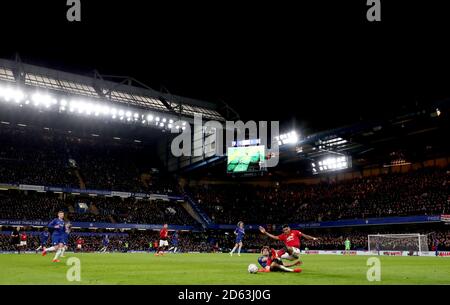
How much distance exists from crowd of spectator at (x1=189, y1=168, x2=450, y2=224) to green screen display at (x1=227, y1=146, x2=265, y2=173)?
16.5 m

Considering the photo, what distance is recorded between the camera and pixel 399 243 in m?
46.0

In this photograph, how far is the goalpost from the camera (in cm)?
4384

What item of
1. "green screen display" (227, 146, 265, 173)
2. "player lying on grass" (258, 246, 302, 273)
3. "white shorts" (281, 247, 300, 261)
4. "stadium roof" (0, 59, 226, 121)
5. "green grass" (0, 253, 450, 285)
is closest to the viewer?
"green grass" (0, 253, 450, 285)

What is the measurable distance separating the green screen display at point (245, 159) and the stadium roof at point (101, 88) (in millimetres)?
7140

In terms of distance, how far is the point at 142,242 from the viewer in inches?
2090

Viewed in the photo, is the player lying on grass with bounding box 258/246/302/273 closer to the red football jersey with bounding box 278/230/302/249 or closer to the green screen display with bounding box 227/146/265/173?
the red football jersey with bounding box 278/230/302/249

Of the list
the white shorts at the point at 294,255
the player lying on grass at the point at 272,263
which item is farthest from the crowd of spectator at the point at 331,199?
the player lying on grass at the point at 272,263

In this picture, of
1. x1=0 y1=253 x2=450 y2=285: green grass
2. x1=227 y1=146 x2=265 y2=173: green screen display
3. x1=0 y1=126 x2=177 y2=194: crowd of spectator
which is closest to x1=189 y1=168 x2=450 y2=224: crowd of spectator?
x1=0 y1=126 x2=177 y2=194: crowd of spectator

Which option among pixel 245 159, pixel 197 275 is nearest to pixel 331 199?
pixel 245 159

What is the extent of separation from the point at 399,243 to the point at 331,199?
18.1 m

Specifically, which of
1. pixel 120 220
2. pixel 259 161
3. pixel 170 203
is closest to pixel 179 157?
pixel 170 203

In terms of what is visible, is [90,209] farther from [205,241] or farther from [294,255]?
[294,255]

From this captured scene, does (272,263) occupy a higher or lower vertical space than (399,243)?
higher
